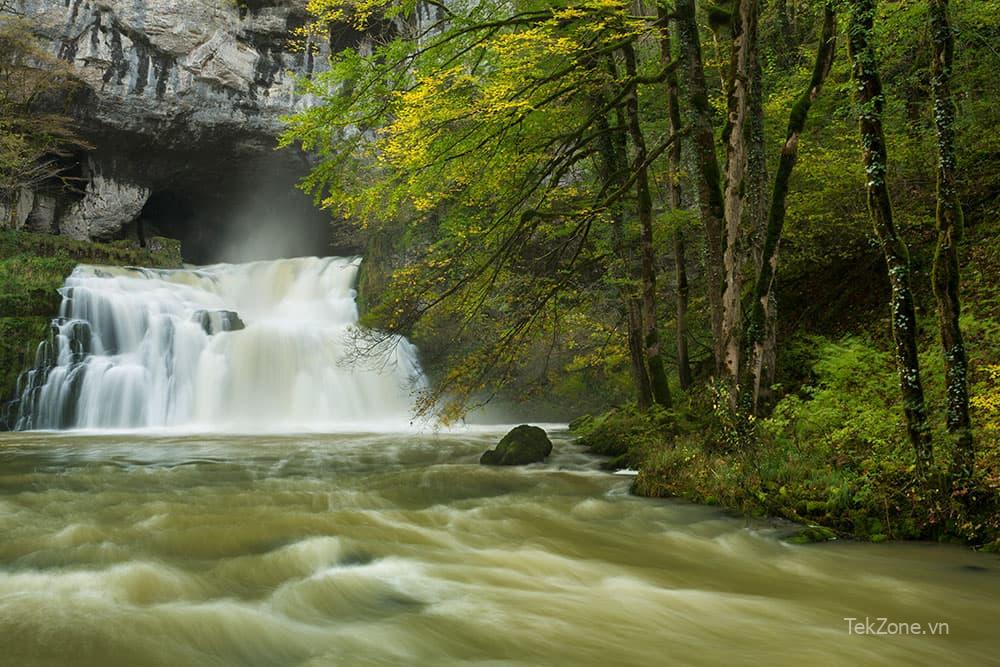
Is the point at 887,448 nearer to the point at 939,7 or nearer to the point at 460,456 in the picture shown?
the point at 939,7

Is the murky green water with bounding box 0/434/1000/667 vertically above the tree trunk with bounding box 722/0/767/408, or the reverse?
the tree trunk with bounding box 722/0/767/408

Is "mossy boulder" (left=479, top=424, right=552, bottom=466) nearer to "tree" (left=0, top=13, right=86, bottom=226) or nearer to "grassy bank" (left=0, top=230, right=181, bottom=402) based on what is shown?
"grassy bank" (left=0, top=230, right=181, bottom=402)

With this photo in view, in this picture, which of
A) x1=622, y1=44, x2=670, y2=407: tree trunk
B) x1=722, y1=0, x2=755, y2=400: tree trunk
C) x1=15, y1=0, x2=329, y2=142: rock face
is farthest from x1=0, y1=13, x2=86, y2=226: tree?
x1=722, y1=0, x2=755, y2=400: tree trunk

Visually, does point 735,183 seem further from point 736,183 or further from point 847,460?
point 847,460

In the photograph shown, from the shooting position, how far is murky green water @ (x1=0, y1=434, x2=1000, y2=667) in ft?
9.83

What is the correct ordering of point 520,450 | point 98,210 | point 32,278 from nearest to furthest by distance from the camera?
point 520,450 → point 32,278 → point 98,210

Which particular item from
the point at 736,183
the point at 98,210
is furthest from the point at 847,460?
the point at 98,210

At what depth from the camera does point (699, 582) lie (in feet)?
13.4

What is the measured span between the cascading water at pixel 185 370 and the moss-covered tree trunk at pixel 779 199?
10.9 meters

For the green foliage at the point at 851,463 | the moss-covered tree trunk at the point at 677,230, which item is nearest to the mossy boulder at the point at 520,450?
the moss-covered tree trunk at the point at 677,230

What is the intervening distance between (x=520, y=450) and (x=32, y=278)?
18.1m

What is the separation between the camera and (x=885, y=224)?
4.26 m

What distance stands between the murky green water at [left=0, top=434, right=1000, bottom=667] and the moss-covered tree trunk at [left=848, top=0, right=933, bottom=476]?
0.94m

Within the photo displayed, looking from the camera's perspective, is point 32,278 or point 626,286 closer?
point 626,286
